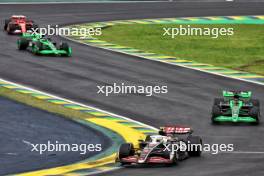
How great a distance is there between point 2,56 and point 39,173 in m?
22.7

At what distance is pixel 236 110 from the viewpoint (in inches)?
1309

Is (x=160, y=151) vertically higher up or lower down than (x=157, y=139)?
lower down

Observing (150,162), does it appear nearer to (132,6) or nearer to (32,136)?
(32,136)

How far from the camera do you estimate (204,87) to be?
131 feet

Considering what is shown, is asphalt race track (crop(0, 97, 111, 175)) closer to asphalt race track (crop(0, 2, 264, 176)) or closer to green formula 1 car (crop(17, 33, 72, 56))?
asphalt race track (crop(0, 2, 264, 176))

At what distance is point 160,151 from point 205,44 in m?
26.7

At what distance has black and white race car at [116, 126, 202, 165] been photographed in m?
26.2

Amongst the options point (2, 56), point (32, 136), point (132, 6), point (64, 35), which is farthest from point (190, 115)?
point (132, 6)

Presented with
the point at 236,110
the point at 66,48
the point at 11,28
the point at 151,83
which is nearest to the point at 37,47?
the point at 66,48

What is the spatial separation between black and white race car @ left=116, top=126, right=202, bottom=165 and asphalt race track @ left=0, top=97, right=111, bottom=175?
5.41 feet

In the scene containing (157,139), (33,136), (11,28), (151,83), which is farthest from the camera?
(11,28)

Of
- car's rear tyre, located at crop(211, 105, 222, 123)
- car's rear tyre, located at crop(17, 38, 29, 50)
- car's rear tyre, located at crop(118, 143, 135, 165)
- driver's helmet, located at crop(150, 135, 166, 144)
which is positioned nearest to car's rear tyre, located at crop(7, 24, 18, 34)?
car's rear tyre, located at crop(17, 38, 29, 50)

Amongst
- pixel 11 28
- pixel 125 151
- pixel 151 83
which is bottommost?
pixel 125 151

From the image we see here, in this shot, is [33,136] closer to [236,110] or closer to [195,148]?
[195,148]
